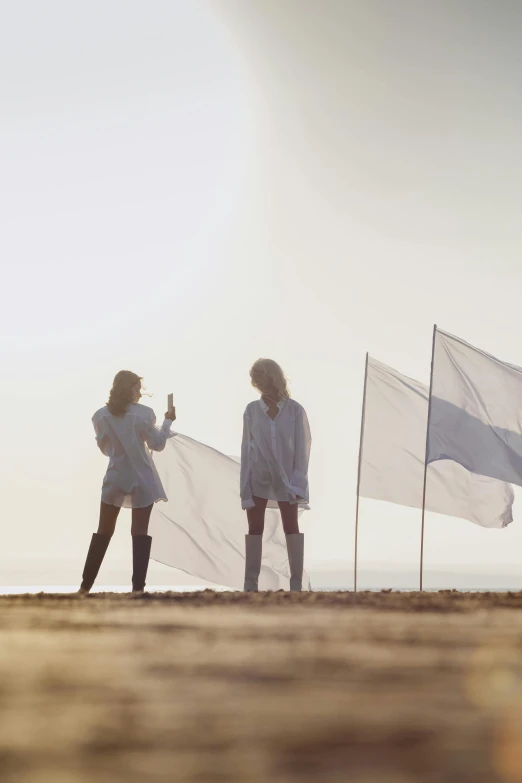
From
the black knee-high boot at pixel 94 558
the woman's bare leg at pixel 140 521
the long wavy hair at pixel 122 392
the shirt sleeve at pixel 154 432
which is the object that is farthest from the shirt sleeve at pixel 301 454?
the black knee-high boot at pixel 94 558

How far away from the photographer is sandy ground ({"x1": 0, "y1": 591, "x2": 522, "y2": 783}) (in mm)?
1621

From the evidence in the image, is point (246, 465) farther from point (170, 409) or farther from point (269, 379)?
point (170, 409)

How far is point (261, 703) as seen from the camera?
2355 millimetres

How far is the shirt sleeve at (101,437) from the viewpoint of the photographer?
12.1 metres

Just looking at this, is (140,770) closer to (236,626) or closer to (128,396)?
(236,626)

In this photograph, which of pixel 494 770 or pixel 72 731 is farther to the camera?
pixel 72 731

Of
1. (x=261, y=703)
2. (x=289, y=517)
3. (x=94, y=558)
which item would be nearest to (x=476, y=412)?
(x=289, y=517)

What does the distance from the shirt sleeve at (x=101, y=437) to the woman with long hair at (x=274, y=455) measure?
131 cm

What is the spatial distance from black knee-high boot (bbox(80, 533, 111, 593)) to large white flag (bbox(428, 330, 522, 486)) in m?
5.32

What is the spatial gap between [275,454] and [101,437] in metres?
1.69

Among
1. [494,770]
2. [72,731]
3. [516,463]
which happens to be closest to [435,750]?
[494,770]

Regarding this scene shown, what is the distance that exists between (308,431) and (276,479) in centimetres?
60

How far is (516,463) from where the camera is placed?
50.4 feet

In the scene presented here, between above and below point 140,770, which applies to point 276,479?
above
